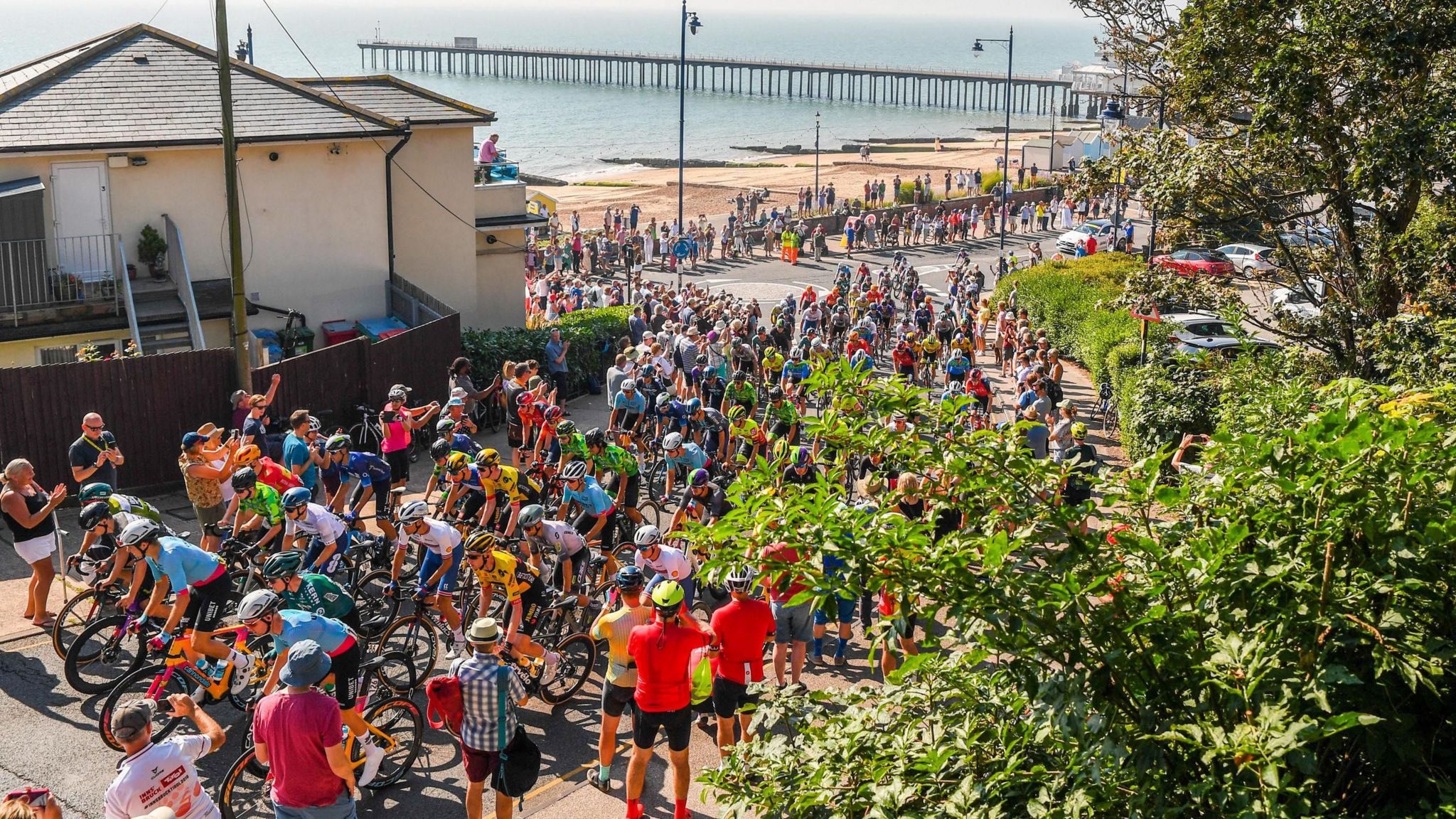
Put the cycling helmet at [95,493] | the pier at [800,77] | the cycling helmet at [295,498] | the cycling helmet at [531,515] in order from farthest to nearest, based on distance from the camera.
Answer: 1. the pier at [800,77]
2. the cycling helmet at [95,493]
3. the cycling helmet at [531,515]
4. the cycling helmet at [295,498]

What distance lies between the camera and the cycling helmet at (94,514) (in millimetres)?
10555

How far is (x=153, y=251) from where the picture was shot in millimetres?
20703

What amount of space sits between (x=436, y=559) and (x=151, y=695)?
8.22ft

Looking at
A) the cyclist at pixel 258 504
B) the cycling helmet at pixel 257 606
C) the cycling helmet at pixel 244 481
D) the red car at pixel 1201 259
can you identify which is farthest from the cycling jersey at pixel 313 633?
the red car at pixel 1201 259

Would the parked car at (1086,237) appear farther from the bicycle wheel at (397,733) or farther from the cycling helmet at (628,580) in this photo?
the bicycle wheel at (397,733)

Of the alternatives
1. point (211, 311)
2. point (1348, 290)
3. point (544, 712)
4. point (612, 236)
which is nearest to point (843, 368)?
point (544, 712)

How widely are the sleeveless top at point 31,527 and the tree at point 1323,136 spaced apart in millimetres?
14060

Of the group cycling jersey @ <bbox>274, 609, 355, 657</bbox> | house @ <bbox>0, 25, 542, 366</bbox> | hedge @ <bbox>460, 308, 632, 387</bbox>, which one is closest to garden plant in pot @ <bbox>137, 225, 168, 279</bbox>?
house @ <bbox>0, 25, 542, 366</bbox>

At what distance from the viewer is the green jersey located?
959 cm

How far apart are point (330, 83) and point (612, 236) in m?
18.8

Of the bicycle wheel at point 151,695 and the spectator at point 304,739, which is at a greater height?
the spectator at point 304,739

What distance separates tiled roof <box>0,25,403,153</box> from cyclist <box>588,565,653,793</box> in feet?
47.5

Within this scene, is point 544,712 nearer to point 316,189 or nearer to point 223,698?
point 223,698

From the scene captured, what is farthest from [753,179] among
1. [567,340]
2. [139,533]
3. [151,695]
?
[151,695]
